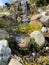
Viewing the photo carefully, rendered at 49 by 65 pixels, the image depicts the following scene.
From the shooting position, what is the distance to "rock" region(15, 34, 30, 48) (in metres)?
8.32

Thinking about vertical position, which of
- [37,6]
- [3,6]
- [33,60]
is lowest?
[3,6]

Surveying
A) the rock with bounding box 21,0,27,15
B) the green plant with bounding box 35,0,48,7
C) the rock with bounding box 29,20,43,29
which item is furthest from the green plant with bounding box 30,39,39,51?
the rock with bounding box 21,0,27,15

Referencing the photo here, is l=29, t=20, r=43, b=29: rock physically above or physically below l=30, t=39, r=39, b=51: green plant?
below

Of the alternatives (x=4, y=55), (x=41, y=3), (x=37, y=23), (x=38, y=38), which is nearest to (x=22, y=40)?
(x=38, y=38)

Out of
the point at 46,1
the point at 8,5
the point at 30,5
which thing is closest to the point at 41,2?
the point at 46,1

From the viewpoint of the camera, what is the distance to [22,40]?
28.0ft

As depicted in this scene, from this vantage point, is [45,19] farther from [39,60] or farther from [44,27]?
[39,60]

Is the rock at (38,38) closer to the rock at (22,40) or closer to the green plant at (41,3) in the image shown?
the rock at (22,40)

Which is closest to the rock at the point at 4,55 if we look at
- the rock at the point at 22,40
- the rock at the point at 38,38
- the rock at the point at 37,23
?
the rock at the point at 22,40

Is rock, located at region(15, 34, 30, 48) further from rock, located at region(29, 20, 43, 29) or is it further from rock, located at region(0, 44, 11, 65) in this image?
rock, located at region(29, 20, 43, 29)

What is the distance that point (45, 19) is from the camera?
1066 cm

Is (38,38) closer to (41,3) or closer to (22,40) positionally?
(22,40)

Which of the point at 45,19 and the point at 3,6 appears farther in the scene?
the point at 3,6

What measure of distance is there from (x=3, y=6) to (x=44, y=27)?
14.6m
